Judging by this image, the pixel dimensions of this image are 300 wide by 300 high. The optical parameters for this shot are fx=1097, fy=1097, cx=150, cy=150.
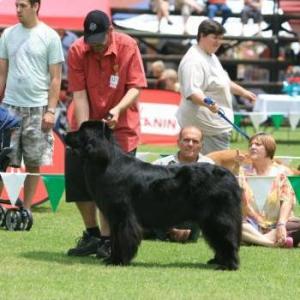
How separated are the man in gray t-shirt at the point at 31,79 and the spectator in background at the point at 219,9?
1457 cm

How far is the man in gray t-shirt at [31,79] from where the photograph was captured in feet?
28.9

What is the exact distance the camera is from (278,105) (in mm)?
19422

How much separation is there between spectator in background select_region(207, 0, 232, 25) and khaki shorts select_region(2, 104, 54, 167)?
573 inches

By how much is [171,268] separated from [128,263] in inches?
11.0

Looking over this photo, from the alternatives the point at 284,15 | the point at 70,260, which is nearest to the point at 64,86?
the point at 284,15

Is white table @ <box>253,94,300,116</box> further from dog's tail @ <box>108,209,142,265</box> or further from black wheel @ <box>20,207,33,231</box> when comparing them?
dog's tail @ <box>108,209,142,265</box>

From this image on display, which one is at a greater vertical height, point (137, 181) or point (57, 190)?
point (137, 181)

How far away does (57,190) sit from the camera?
29.9 feet

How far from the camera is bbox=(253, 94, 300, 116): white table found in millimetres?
19328

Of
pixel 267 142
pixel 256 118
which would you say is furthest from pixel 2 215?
pixel 256 118

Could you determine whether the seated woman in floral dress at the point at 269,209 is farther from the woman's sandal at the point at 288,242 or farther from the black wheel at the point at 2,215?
the black wheel at the point at 2,215

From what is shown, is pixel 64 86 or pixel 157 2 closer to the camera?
pixel 64 86

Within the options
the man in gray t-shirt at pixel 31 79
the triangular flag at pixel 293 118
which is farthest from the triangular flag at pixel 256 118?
the man in gray t-shirt at pixel 31 79

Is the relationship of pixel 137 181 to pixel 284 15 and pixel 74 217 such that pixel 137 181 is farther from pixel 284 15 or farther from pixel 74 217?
pixel 284 15
